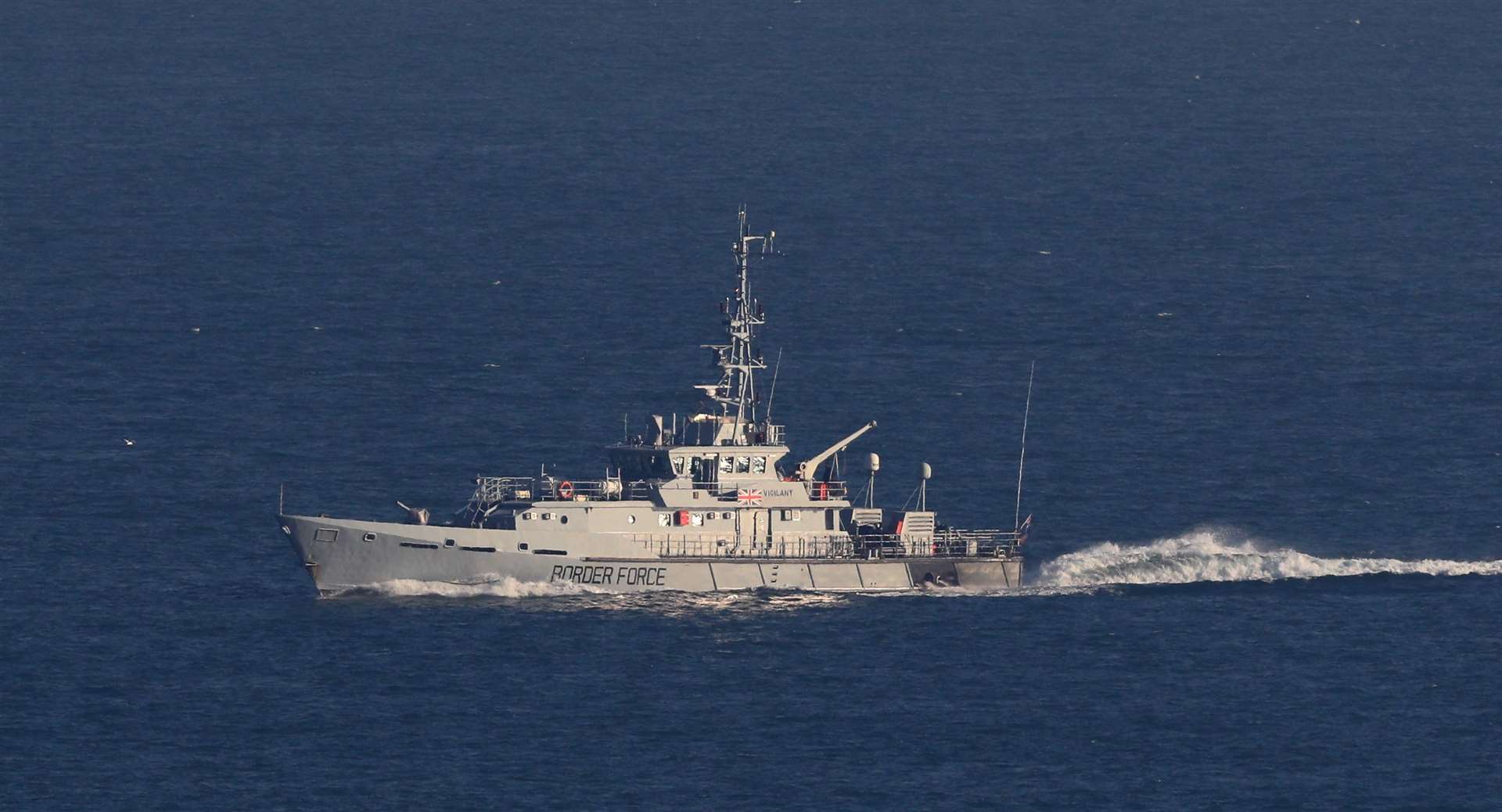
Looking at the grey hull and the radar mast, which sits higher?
the radar mast

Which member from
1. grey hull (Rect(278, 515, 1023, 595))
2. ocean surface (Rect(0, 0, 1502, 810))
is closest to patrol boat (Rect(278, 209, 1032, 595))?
grey hull (Rect(278, 515, 1023, 595))

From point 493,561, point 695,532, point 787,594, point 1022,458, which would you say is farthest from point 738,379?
point 1022,458

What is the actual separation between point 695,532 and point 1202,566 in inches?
857

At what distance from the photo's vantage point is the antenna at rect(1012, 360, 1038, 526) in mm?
138163

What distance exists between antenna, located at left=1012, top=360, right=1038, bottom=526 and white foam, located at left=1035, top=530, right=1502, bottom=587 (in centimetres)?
584

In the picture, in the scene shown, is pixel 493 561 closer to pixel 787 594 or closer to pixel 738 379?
pixel 787 594

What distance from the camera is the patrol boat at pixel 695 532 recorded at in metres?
121

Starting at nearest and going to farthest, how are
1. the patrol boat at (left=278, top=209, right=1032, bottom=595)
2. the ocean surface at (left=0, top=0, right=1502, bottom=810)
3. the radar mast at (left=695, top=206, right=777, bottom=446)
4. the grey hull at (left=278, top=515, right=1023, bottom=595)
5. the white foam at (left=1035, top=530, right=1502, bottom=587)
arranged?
the ocean surface at (left=0, top=0, right=1502, bottom=810) → the grey hull at (left=278, top=515, right=1023, bottom=595) → the patrol boat at (left=278, top=209, right=1032, bottom=595) → the radar mast at (left=695, top=206, right=777, bottom=446) → the white foam at (left=1035, top=530, right=1502, bottom=587)

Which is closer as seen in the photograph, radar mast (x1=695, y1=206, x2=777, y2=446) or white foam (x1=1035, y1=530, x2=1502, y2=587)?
radar mast (x1=695, y1=206, x2=777, y2=446)

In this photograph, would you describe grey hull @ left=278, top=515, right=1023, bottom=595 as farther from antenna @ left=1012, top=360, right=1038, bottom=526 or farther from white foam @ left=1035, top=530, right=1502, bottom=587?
antenna @ left=1012, top=360, right=1038, bottom=526

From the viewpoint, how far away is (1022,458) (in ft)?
462

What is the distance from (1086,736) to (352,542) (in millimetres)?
29641

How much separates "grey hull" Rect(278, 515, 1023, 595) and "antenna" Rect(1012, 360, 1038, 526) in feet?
59.3

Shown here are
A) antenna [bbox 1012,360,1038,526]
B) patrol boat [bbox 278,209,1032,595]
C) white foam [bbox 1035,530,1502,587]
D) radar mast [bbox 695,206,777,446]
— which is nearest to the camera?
patrol boat [bbox 278,209,1032,595]
